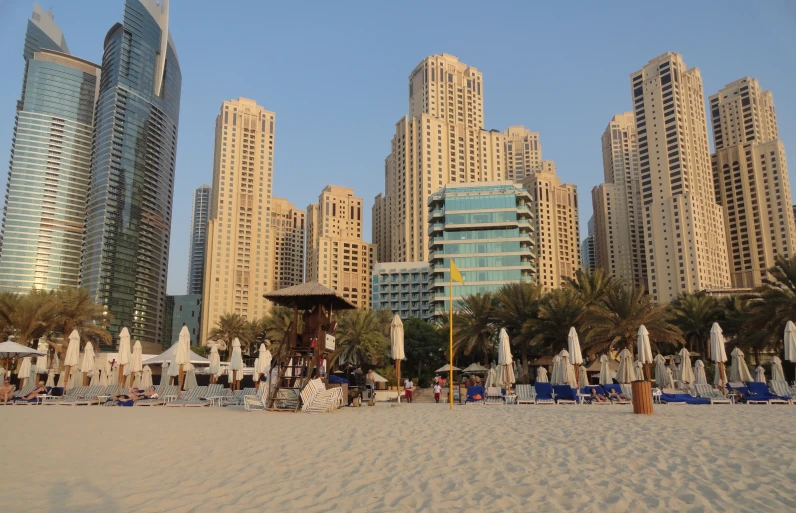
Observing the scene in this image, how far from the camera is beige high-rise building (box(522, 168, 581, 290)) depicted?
12481 cm

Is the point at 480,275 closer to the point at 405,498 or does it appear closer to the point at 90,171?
the point at 405,498

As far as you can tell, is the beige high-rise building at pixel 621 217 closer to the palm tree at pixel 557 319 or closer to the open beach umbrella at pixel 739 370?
the palm tree at pixel 557 319

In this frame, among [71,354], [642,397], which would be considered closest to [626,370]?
[642,397]

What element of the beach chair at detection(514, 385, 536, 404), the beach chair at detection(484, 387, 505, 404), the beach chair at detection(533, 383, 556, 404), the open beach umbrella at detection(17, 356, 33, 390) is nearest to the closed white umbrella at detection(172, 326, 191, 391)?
the open beach umbrella at detection(17, 356, 33, 390)

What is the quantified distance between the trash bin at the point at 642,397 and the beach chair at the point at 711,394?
614cm

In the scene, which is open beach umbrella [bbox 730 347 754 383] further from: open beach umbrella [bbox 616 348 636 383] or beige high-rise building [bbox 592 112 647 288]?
beige high-rise building [bbox 592 112 647 288]

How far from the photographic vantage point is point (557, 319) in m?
34.8

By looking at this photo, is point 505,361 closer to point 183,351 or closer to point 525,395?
point 525,395

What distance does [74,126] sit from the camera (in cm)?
12719

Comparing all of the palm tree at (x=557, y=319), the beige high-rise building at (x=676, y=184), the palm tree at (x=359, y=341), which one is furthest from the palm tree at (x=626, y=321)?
the beige high-rise building at (x=676, y=184)

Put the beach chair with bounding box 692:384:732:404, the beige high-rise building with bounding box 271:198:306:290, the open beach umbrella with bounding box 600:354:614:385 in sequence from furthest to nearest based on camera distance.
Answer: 1. the beige high-rise building with bounding box 271:198:306:290
2. the open beach umbrella with bounding box 600:354:614:385
3. the beach chair with bounding box 692:384:732:404

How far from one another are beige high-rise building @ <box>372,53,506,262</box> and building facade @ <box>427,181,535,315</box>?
1276 inches

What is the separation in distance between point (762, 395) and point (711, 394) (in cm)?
152

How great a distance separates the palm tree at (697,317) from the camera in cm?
4122
